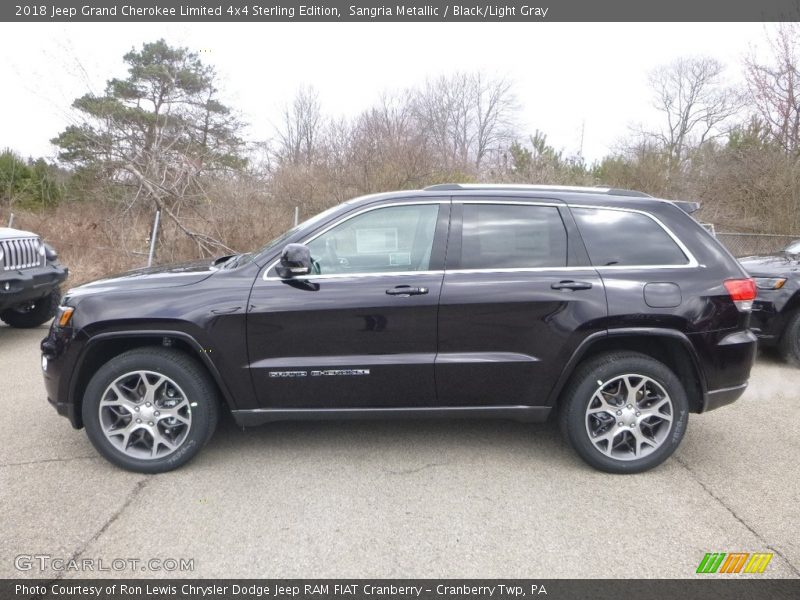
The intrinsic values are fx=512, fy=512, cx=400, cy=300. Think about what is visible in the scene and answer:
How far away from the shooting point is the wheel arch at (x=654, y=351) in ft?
10.8

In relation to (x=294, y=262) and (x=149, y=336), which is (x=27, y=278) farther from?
(x=294, y=262)

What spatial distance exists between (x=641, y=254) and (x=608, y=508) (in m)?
1.63

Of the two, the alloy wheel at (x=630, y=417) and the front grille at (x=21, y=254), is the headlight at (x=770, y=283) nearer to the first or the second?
the alloy wheel at (x=630, y=417)

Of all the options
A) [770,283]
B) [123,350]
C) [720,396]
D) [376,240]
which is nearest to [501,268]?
[376,240]

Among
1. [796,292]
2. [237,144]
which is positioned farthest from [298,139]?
[796,292]

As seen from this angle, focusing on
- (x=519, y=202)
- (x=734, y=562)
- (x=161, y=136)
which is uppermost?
(x=161, y=136)

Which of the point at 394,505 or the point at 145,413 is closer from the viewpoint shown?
the point at 394,505

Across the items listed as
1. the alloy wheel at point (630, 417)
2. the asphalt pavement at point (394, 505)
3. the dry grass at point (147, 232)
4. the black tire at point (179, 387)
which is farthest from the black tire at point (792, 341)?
the dry grass at point (147, 232)

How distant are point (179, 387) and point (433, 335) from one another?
166cm

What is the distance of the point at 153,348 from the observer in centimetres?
336

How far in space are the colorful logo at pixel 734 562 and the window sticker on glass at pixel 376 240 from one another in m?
2.46

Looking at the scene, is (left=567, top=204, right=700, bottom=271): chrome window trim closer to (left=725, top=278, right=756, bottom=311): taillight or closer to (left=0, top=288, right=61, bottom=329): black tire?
(left=725, top=278, right=756, bottom=311): taillight

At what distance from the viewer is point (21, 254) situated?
639 cm

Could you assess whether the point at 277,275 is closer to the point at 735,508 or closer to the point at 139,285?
the point at 139,285
